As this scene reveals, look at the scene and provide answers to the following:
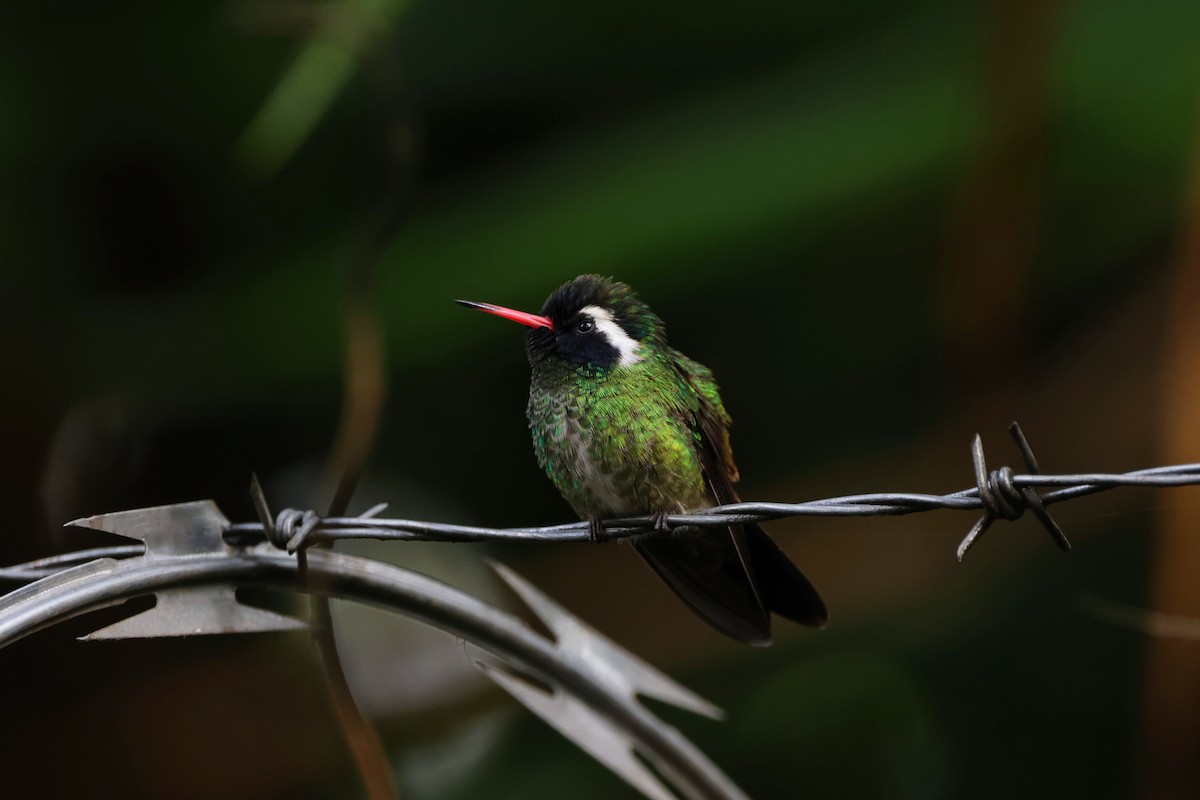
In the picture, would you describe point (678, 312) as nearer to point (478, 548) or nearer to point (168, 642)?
point (478, 548)

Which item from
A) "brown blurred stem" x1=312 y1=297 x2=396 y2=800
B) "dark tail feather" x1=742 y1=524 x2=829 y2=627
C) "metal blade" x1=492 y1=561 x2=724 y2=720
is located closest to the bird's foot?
"metal blade" x1=492 y1=561 x2=724 y2=720

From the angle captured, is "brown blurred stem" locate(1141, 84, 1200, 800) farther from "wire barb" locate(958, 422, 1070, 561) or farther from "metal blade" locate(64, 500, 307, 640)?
"metal blade" locate(64, 500, 307, 640)

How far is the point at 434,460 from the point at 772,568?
5.57 feet

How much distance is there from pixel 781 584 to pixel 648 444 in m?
0.37

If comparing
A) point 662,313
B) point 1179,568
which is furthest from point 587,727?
point 1179,568

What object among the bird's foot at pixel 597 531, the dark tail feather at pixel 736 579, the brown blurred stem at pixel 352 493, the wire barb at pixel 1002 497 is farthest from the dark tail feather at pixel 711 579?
the wire barb at pixel 1002 497

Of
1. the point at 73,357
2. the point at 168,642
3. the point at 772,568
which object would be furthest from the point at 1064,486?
the point at 73,357

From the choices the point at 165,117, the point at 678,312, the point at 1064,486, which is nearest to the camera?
the point at 1064,486

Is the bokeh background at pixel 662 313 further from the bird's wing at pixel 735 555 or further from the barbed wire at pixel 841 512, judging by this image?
the barbed wire at pixel 841 512

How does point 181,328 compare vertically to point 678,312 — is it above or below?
above

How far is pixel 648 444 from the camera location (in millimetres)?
2076

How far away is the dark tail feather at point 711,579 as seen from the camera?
2010 mm

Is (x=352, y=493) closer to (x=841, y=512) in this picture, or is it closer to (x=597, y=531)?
(x=597, y=531)

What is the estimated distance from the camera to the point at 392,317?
10.7ft
